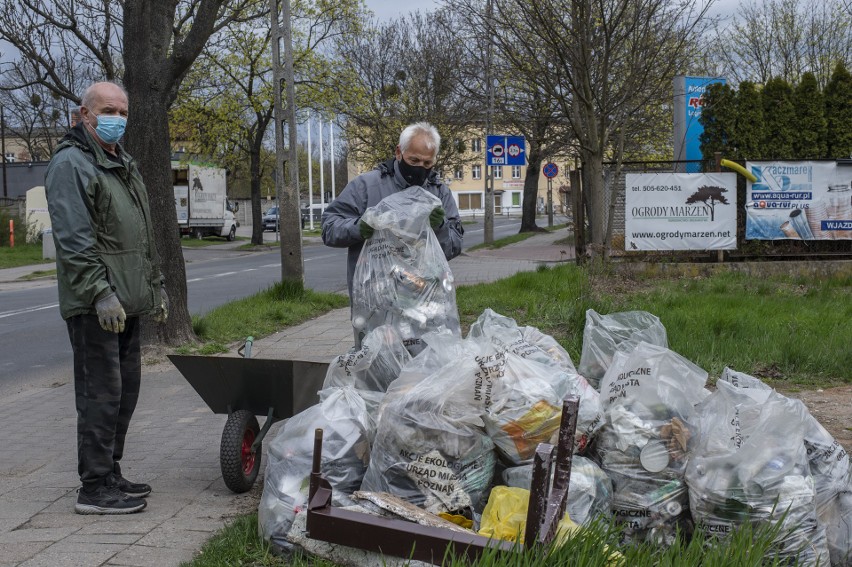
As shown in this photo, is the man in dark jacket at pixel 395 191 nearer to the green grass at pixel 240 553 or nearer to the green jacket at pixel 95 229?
the green jacket at pixel 95 229

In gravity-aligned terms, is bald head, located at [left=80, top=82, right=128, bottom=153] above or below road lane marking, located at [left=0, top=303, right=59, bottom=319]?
above

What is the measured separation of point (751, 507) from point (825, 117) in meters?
14.8

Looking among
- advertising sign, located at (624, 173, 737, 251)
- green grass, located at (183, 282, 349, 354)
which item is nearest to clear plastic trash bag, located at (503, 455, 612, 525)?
green grass, located at (183, 282, 349, 354)

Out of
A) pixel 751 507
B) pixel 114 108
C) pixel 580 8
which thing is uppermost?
pixel 580 8

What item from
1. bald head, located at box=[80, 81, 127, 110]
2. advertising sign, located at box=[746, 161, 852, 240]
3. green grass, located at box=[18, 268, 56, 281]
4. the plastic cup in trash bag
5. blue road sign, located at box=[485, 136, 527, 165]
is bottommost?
green grass, located at box=[18, 268, 56, 281]

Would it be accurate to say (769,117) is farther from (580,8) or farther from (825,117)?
(580,8)

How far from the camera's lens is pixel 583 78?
1220 cm

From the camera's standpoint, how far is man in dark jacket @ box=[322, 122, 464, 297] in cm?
450

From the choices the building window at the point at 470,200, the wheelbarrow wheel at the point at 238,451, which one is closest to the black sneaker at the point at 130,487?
the wheelbarrow wheel at the point at 238,451

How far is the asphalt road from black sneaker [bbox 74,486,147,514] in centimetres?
435

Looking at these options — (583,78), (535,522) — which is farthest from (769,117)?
(535,522)

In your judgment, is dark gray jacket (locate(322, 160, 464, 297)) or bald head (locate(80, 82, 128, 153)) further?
dark gray jacket (locate(322, 160, 464, 297))

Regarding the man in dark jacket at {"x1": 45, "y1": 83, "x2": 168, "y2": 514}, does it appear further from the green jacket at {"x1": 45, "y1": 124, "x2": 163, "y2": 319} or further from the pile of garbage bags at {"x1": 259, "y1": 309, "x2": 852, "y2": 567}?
the pile of garbage bags at {"x1": 259, "y1": 309, "x2": 852, "y2": 567}

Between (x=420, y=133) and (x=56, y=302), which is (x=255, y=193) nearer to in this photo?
(x=56, y=302)
